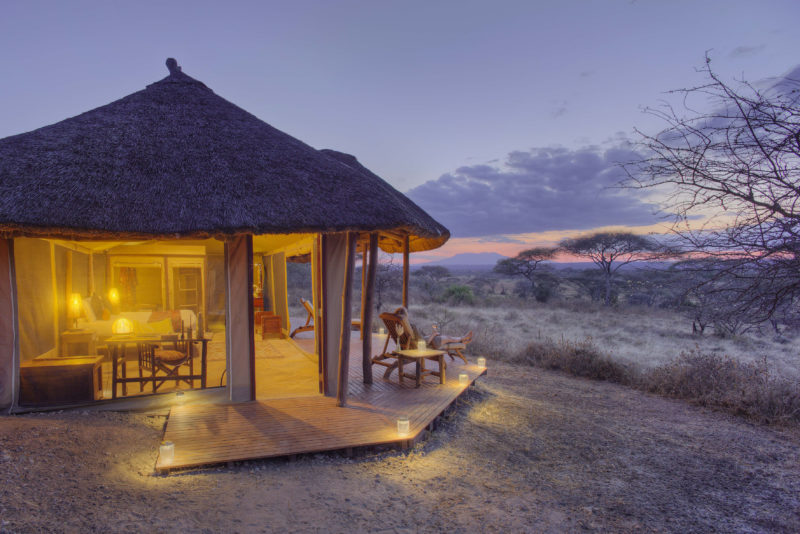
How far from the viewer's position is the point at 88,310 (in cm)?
636

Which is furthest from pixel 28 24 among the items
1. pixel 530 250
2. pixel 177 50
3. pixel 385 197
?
pixel 530 250

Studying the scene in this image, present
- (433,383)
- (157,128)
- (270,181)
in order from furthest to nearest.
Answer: (433,383)
(157,128)
(270,181)

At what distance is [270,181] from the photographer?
460 centimetres

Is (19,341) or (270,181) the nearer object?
(19,341)

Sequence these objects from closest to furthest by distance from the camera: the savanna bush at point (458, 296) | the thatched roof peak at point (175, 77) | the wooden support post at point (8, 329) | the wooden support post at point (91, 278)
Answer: the wooden support post at point (8, 329) < the thatched roof peak at point (175, 77) < the wooden support post at point (91, 278) < the savanna bush at point (458, 296)

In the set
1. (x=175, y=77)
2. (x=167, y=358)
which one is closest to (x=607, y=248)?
(x=175, y=77)

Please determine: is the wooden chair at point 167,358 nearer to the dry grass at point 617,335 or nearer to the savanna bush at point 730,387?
the dry grass at point 617,335

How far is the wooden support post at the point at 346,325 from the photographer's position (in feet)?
14.8

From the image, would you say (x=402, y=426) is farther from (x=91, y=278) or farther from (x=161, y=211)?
(x=91, y=278)

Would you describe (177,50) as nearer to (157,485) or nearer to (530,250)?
(157,485)

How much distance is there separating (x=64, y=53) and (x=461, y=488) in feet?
36.7

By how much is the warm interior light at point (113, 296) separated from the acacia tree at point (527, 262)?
68.7ft

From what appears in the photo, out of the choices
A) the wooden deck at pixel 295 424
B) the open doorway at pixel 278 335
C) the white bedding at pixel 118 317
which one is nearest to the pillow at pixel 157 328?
the white bedding at pixel 118 317

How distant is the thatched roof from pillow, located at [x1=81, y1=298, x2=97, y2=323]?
98.9 inches
